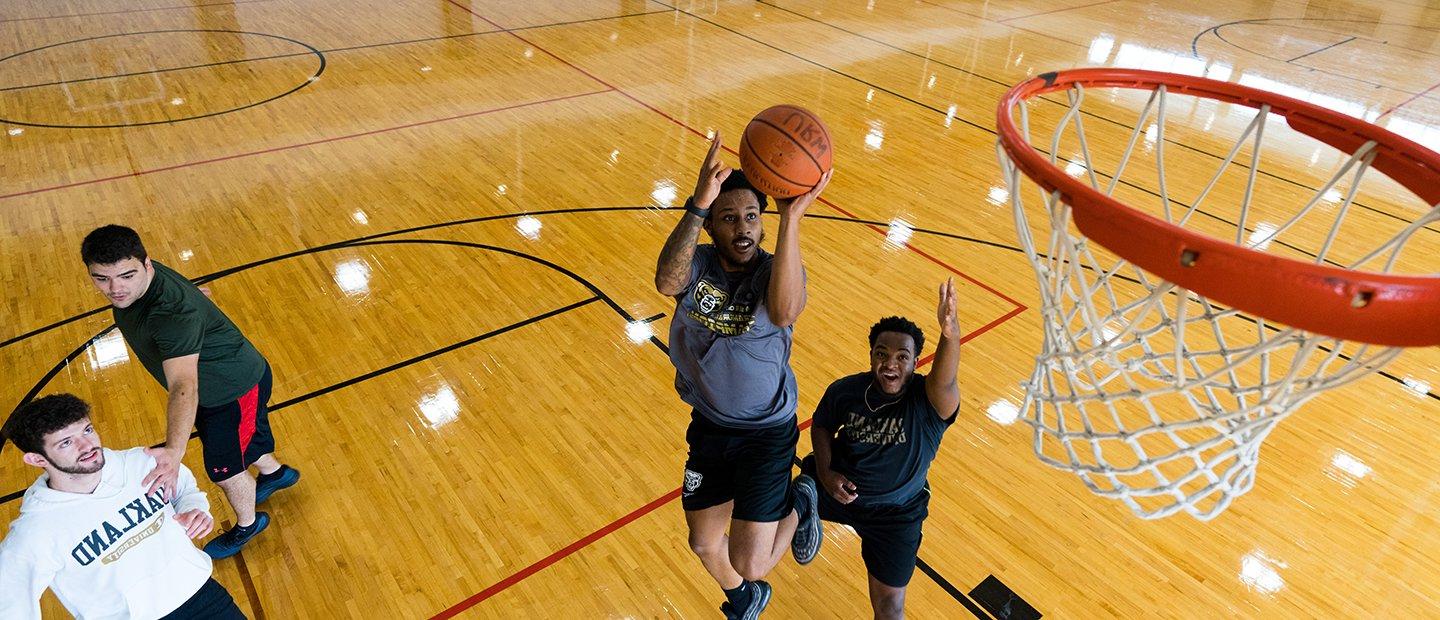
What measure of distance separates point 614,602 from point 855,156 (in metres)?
5.70

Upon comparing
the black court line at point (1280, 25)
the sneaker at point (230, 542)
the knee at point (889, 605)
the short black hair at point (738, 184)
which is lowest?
the sneaker at point (230, 542)

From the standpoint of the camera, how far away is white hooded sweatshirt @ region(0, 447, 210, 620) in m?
2.29

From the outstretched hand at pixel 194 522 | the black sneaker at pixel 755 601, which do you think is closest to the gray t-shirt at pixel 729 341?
the black sneaker at pixel 755 601

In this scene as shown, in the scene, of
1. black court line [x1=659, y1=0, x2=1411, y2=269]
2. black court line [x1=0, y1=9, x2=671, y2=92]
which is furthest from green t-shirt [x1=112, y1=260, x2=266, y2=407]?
black court line [x1=0, y1=9, x2=671, y2=92]

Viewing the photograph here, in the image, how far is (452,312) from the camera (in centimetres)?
540

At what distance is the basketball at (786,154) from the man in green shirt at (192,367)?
222 centimetres

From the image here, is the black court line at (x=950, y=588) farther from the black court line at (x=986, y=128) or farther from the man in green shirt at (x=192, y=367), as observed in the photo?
the man in green shirt at (x=192, y=367)

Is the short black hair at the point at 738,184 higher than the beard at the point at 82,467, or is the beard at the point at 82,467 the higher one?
the short black hair at the point at 738,184

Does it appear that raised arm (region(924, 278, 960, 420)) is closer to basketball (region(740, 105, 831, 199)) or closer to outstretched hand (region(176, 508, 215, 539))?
basketball (region(740, 105, 831, 199))

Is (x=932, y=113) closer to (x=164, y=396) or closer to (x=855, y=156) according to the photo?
(x=855, y=156)

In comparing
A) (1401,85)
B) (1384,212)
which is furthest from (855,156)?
(1401,85)

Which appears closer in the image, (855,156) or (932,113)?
(855,156)

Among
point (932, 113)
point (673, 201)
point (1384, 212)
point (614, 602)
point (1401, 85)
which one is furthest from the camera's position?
point (1401, 85)

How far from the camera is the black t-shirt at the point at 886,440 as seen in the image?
2.91 m
